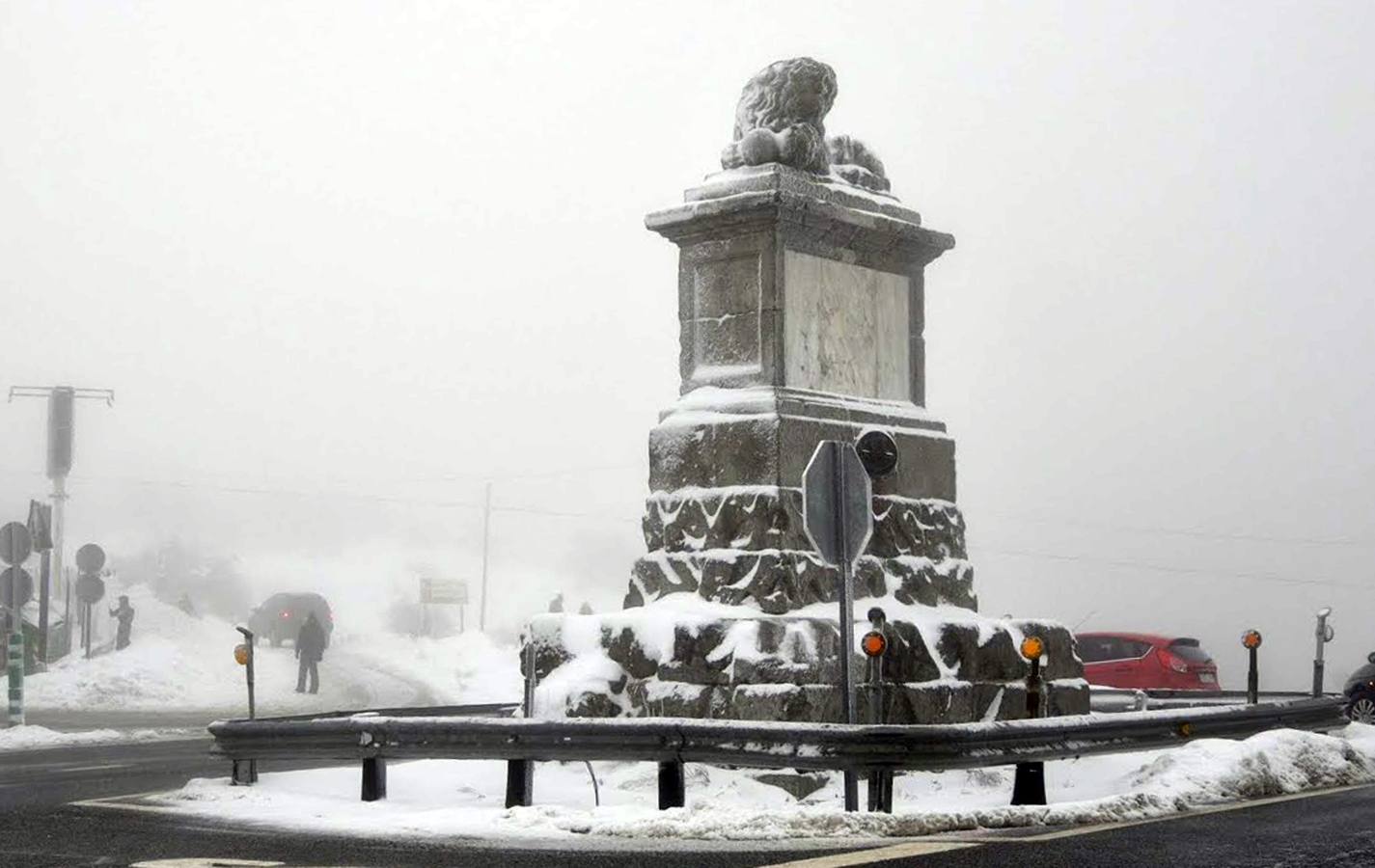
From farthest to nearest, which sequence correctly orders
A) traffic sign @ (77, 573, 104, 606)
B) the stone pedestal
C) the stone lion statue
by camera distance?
1. traffic sign @ (77, 573, 104, 606)
2. the stone lion statue
3. the stone pedestal

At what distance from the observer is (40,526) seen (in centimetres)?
4022

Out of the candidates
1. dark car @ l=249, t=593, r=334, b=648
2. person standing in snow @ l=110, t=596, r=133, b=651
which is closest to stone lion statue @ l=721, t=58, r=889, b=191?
person standing in snow @ l=110, t=596, r=133, b=651

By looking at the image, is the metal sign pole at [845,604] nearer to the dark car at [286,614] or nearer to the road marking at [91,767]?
the road marking at [91,767]

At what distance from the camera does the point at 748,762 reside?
1168 centimetres

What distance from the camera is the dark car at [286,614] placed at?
5741 cm

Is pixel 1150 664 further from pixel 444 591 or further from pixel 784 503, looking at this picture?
pixel 444 591

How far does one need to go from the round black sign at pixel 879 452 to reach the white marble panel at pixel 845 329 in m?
0.53

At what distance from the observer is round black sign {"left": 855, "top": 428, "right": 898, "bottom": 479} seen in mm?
16109

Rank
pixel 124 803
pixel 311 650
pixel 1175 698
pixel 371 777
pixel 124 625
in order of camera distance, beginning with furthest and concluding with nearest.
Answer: pixel 124 625 < pixel 311 650 < pixel 1175 698 < pixel 124 803 < pixel 371 777

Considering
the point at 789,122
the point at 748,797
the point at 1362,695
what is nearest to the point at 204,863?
the point at 748,797

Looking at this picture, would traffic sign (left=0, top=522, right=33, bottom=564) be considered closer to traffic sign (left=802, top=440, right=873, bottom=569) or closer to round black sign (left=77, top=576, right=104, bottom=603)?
round black sign (left=77, top=576, right=104, bottom=603)

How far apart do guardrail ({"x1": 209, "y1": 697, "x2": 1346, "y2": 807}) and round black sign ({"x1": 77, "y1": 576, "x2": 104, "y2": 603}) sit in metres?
25.3

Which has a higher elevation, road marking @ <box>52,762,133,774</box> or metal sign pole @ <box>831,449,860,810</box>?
metal sign pole @ <box>831,449,860,810</box>

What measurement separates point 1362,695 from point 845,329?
10695mm
